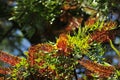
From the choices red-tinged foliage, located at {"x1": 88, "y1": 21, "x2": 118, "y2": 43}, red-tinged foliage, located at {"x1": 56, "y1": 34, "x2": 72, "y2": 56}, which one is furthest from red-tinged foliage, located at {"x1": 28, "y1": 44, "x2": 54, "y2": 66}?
red-tinged foliage, located at {"x1": 88, "y1": 21, "x2": 118, "y2": 43}

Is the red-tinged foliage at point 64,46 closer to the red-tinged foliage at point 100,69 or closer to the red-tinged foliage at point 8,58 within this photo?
the red-tinged foliage at point 100,69

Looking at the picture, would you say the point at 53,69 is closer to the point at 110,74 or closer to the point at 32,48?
the point at 32,48

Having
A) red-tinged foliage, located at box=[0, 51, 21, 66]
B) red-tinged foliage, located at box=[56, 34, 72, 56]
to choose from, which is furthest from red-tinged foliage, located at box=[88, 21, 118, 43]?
red-tinged foliage, located at box=[0, 51, 21, 66]

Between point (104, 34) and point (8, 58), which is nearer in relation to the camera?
point (8, 58)

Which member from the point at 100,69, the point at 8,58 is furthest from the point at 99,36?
the point at 8,58

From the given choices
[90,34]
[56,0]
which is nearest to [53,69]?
[90,34]

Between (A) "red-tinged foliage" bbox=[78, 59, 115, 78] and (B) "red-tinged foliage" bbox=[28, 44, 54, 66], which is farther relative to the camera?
(B) "red-tinged foliage" bbox=[28, 44, 54, 66]

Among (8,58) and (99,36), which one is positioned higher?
(8,58)

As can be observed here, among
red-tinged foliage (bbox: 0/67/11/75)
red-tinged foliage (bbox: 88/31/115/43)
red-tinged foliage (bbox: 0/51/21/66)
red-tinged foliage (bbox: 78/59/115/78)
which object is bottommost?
red-tinged foliage (bbox: 78/59/115/78)

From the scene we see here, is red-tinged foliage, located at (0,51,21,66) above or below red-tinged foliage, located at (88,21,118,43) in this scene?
above

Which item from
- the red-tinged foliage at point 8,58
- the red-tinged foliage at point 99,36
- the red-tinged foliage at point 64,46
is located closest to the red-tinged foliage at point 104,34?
the red-tinged foliage at point 99,36

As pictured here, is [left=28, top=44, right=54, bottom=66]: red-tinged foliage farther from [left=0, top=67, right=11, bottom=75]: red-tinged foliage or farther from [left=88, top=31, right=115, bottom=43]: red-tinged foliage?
[left=88, top=31, right=115, bottom=43]: red-tinged foliage

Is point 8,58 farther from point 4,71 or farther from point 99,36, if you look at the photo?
point 99,36
